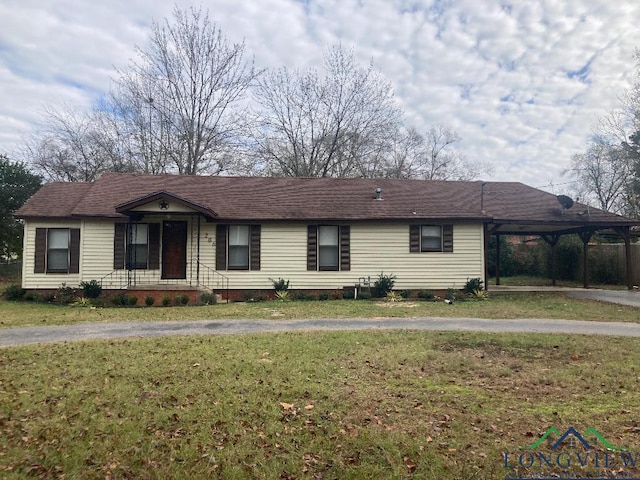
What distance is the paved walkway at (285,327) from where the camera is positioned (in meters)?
8.18

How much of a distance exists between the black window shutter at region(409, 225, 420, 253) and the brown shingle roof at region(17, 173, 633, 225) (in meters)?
0.53

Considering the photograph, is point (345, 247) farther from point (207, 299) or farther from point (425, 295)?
point (207, 299)

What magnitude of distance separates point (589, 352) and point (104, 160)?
27632mm

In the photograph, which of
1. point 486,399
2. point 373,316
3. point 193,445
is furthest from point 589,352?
point 193,445

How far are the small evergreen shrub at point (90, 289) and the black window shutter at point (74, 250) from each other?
1.17m

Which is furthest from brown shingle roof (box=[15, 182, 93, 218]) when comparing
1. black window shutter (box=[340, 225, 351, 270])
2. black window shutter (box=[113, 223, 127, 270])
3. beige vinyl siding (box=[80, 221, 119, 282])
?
black window shutter (box=[340, 225, 351, 270])

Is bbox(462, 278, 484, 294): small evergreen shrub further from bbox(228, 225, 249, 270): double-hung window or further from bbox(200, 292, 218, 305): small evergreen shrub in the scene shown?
bbox(200, 292, 218, 305): small evergreen shrub

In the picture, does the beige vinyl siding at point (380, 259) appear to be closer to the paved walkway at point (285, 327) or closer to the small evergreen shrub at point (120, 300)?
the small evergreen shrub at point (120, 300)

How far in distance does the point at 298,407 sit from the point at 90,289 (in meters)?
12.2

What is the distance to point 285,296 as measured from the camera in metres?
14.8

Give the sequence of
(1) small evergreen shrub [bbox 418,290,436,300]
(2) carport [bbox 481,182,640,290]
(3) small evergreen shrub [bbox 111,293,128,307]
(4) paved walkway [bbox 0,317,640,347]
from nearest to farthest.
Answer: (4) paved walkway [bbox 0,317,640,347] → (3) small evergreen shrub [bbox 111,293,128,307] → (1) small evergreen shrub [bbox 418,290,436,300] → (2) carport [bbox 481,182,640,290]

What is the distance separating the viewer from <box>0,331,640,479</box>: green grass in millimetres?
3404

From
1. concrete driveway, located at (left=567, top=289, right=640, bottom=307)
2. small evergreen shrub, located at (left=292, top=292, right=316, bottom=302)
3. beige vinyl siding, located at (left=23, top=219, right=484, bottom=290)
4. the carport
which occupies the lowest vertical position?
small evergreen shrub, located at (left=292, top=292, right=316, bottom=302)

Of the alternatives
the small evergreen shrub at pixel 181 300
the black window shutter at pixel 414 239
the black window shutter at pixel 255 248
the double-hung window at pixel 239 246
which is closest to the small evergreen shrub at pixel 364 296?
the black window shutter at pixel 414 239
